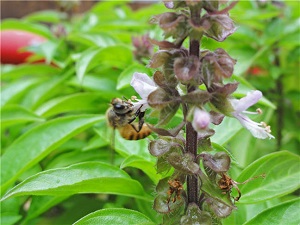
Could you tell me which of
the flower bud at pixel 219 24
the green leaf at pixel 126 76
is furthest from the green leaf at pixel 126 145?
the flower bud at pixel 219 24

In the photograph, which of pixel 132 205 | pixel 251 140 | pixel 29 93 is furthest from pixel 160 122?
pixel 29 93

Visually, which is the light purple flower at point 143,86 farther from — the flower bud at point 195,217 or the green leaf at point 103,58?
the green leaf at point 103,58

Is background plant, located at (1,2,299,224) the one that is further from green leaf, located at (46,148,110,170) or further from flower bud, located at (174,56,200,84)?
flower bud, located at (174,56,200,84)

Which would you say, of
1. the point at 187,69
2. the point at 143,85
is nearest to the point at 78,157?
the point at 143,85

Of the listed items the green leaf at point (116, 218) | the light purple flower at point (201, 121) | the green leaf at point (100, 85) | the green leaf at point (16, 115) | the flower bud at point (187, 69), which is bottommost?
the green leaf at point (100, 85)

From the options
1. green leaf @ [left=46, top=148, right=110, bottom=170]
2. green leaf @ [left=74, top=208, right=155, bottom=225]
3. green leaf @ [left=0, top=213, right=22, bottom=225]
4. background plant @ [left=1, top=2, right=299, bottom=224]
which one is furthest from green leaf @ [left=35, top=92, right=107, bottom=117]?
green leaf @ [left=74, top=208, right=155, bottom=225]

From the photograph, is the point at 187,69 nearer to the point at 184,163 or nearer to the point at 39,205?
the point at 184,163
